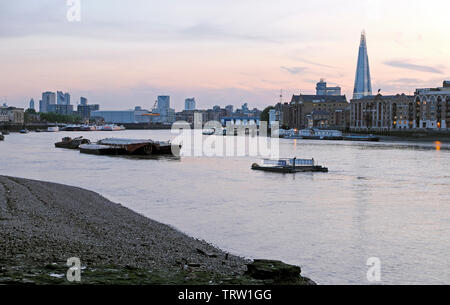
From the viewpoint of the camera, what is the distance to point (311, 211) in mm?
27047

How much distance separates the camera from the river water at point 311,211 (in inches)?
680

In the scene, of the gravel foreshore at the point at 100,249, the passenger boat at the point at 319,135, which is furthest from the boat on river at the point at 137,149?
the passenger boat at the point at 319,135

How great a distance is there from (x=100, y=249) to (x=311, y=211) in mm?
14682

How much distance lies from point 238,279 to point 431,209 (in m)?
19.2

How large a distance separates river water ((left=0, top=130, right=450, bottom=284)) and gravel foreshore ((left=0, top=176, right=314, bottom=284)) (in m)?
2.07

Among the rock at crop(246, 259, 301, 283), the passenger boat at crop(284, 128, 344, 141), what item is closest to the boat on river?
the rock at crop(246, 259, 301, 283)

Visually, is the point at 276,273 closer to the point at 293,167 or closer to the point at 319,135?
the point at 293,167

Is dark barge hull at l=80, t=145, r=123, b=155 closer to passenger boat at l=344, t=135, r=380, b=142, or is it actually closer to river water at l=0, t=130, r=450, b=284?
river water at l=0, t=130, r=450, b=284

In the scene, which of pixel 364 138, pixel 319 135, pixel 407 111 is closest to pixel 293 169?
pixel 364 138

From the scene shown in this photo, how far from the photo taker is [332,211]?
89.1ft

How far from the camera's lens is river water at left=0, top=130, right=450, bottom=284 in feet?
56.7

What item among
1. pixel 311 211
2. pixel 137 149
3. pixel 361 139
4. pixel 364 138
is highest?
pixel 364 138

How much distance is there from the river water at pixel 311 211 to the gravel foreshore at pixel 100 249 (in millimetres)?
2067
